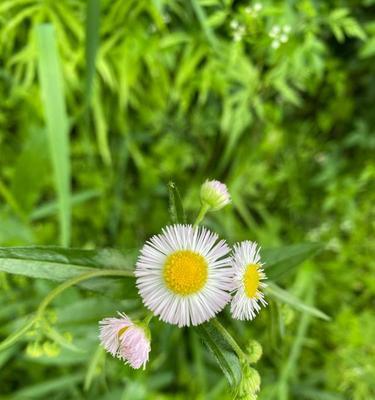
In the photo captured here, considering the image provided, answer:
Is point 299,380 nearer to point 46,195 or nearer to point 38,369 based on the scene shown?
point 38,369

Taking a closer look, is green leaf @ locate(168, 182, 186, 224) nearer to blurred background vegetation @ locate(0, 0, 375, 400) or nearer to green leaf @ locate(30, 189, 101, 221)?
blurred background vegetation @ locate(0, 0, 375, 400)

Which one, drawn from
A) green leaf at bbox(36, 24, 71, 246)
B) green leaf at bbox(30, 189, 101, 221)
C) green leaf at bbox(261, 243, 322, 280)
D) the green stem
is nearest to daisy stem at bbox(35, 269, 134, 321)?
the green stem

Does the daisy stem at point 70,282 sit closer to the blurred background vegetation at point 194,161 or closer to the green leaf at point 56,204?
the blurred background vegetation at point 194,161

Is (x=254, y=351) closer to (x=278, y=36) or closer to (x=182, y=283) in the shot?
(x=182, y=283)

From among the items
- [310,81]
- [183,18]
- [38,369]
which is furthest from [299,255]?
[38,369]

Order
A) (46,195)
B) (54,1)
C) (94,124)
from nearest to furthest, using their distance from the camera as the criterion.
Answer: (54,1), (94,124), (46,195)

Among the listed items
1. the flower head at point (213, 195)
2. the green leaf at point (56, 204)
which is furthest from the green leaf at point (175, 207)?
the green leaf at point (56, 204)
